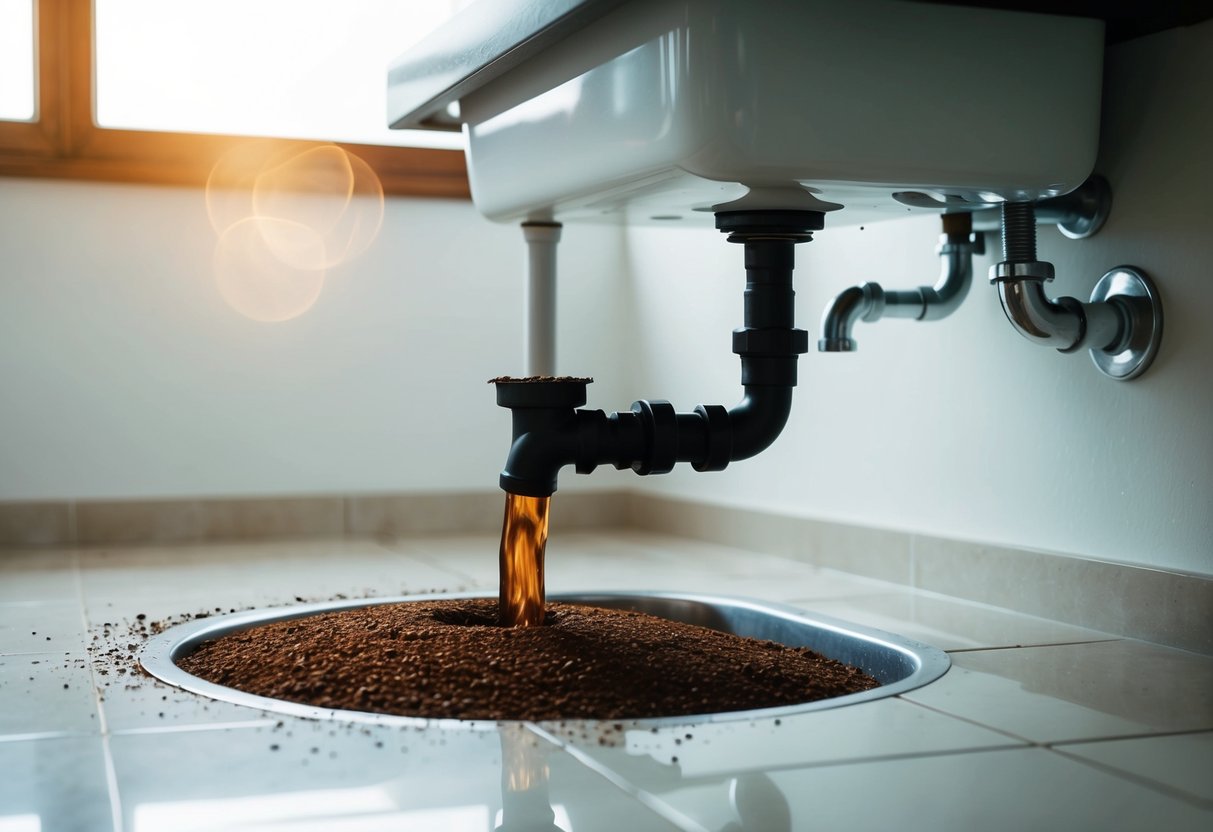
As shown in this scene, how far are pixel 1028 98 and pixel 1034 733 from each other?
1.49 feet

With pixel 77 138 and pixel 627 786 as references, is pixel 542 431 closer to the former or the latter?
pixel 627 786

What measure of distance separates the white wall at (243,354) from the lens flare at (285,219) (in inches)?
0.9

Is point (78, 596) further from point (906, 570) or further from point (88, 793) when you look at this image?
point (906, 570)

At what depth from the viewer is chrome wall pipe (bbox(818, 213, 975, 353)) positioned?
1.21m

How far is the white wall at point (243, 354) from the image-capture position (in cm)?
184

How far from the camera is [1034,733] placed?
755mm

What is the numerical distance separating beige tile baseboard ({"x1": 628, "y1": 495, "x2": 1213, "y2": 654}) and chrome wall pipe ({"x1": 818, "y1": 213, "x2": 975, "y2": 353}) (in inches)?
9.8

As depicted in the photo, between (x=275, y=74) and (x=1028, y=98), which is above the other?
(x=275, y=74)

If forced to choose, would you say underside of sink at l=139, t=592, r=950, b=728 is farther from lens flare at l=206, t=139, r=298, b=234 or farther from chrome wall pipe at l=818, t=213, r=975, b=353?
lens flare at l=206, t=139, r=298, b=234

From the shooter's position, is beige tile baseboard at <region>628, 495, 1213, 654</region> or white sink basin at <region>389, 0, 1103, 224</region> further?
beige tile baseboard at <region>628, 495, 1213, 654</region>

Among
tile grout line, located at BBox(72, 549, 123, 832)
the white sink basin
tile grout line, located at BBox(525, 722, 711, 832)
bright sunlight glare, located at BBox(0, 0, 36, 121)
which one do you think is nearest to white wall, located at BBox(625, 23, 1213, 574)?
the white sink basin

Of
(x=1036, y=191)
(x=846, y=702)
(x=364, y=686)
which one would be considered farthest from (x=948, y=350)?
(x=364, y=686)

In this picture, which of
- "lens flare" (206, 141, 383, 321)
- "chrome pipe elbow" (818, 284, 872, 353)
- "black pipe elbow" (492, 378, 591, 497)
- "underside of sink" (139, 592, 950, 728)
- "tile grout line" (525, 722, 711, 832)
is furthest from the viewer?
"lens flare" (206, 141, 383, 321)

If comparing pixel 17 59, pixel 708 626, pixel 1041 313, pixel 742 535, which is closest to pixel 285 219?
pixel 17 59
